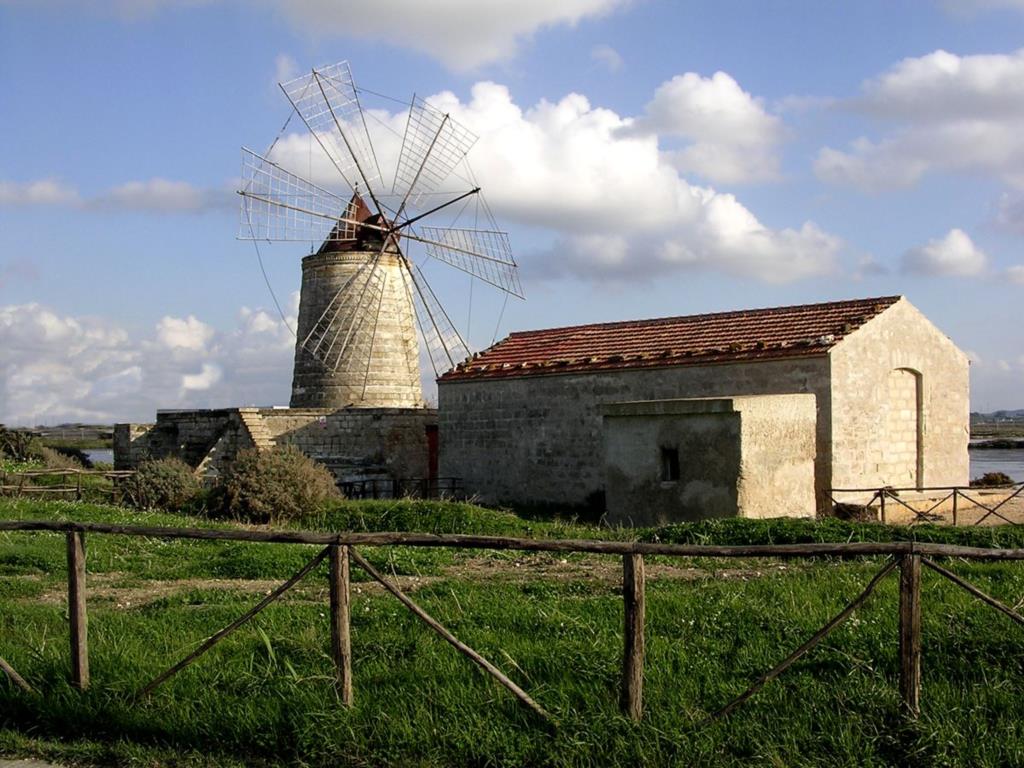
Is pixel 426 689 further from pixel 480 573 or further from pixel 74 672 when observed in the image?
pixel 480 573

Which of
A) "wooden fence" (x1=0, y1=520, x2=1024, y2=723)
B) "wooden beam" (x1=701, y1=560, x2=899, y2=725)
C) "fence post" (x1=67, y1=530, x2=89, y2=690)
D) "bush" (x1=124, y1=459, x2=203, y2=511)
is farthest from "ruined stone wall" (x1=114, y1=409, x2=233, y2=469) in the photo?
"wooden beam" (x1=701, y1=560, x2=899, y2=725)

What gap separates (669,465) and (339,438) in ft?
32.6

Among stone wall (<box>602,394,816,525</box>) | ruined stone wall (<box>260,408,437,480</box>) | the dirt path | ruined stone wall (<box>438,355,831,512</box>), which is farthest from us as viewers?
ruined stone wall (<box>260,408,437,480</box>)

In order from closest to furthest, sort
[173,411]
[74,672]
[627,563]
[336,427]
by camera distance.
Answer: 1. [627,563]
2. [74,672]
3. [336,427]
4. [173,411]

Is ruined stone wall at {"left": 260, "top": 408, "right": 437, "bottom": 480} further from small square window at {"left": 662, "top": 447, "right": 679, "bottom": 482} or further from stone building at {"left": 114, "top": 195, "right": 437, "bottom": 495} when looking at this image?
small square window at {"left": 662, "top": 447, "right": 679, "bottom": 482}

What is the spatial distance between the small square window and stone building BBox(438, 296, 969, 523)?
0.7 inches

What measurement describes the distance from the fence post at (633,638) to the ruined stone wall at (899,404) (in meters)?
12.0

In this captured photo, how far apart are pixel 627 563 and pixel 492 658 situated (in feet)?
4.41

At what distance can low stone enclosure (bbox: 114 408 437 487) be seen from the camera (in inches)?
894

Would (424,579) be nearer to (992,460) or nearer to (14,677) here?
(14,677)

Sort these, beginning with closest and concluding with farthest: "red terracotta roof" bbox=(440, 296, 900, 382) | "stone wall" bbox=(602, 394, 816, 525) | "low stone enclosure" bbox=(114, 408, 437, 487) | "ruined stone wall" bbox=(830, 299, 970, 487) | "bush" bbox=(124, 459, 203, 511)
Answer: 1. "stone wall" bbox=(602, 394, 816, 525)
2. "ruined stone wall" bbox=(830, 299, 970, 487)
3. "red terracotta roof" bbox=(440, 296, 900, 382)
4. "bush" bbox=(124, 459, 203, 511)
5. "low stone enclosure" bbox=(114, 408, 437, 487)

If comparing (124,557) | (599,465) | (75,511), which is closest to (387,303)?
(599,465)

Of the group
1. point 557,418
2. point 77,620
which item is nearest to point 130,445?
point 557,418

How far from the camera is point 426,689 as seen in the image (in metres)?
5.70
